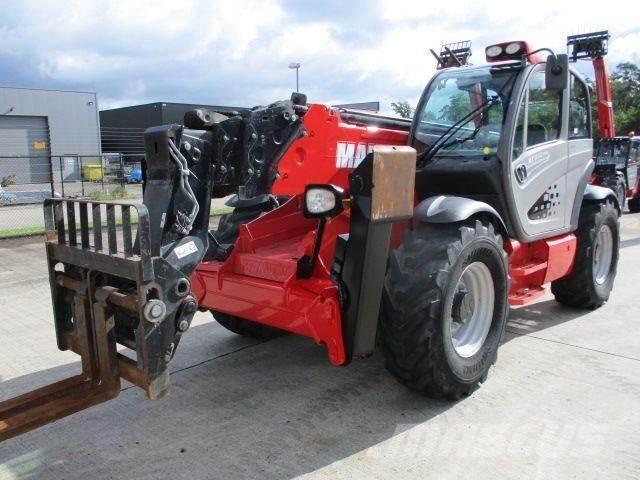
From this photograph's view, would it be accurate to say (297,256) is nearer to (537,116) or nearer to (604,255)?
(537,116)

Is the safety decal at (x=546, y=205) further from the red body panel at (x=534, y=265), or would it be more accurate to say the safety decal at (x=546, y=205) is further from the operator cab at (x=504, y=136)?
the red body panel at (x=534, y=265)

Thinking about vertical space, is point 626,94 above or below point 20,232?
above

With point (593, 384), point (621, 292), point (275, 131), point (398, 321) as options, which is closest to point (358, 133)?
point (275, 131)

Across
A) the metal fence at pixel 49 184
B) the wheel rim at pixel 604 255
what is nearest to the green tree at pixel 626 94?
the metal fence at pixel 49 184

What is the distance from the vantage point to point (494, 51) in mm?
4867

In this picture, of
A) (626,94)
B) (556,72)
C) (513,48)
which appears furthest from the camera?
(626,94)

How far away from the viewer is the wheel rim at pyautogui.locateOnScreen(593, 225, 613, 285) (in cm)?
618

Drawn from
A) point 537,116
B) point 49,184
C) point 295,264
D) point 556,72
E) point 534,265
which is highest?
point 556,72

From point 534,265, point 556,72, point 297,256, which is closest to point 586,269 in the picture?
point 534,265

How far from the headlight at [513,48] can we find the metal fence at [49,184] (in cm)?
998

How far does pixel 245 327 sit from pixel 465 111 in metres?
2.57

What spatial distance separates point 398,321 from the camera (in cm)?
357

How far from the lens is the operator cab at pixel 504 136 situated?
4488 mm

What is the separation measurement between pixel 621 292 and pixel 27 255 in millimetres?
8681
